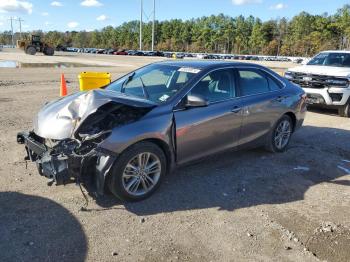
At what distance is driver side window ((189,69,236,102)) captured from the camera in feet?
17.3

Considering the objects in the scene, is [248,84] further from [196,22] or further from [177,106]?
[196,22]

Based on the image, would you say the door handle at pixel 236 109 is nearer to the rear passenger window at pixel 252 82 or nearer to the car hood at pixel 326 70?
the rear passenger window at pixel 252 82

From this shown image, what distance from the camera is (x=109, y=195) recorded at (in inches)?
187

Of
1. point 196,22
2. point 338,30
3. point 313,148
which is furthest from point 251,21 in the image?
point 313,148

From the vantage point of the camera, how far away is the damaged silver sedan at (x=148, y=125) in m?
4.24

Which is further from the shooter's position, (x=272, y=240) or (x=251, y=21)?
(x=251, y=21)

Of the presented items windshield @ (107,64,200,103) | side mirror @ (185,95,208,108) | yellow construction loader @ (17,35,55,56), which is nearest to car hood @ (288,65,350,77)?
windshield @ (107,64,200,103)

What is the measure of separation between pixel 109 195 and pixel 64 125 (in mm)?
1040

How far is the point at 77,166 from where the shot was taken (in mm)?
4121

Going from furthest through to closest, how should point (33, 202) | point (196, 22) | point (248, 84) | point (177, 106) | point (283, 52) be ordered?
point (196, 22), point (283, 52), point (248, 84), point (177, 106), point (33, 202)

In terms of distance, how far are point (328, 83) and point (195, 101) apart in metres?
7.12

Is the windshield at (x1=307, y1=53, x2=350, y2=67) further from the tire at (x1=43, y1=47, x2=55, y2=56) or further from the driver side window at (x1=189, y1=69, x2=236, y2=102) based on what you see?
the tire at (x1=43, y1=47, x2=55, y2=56)

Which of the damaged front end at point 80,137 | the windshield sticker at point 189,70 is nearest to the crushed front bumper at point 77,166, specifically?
the damaged front end at point 80,137

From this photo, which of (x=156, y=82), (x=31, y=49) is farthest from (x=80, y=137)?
(x=31, y=49)
